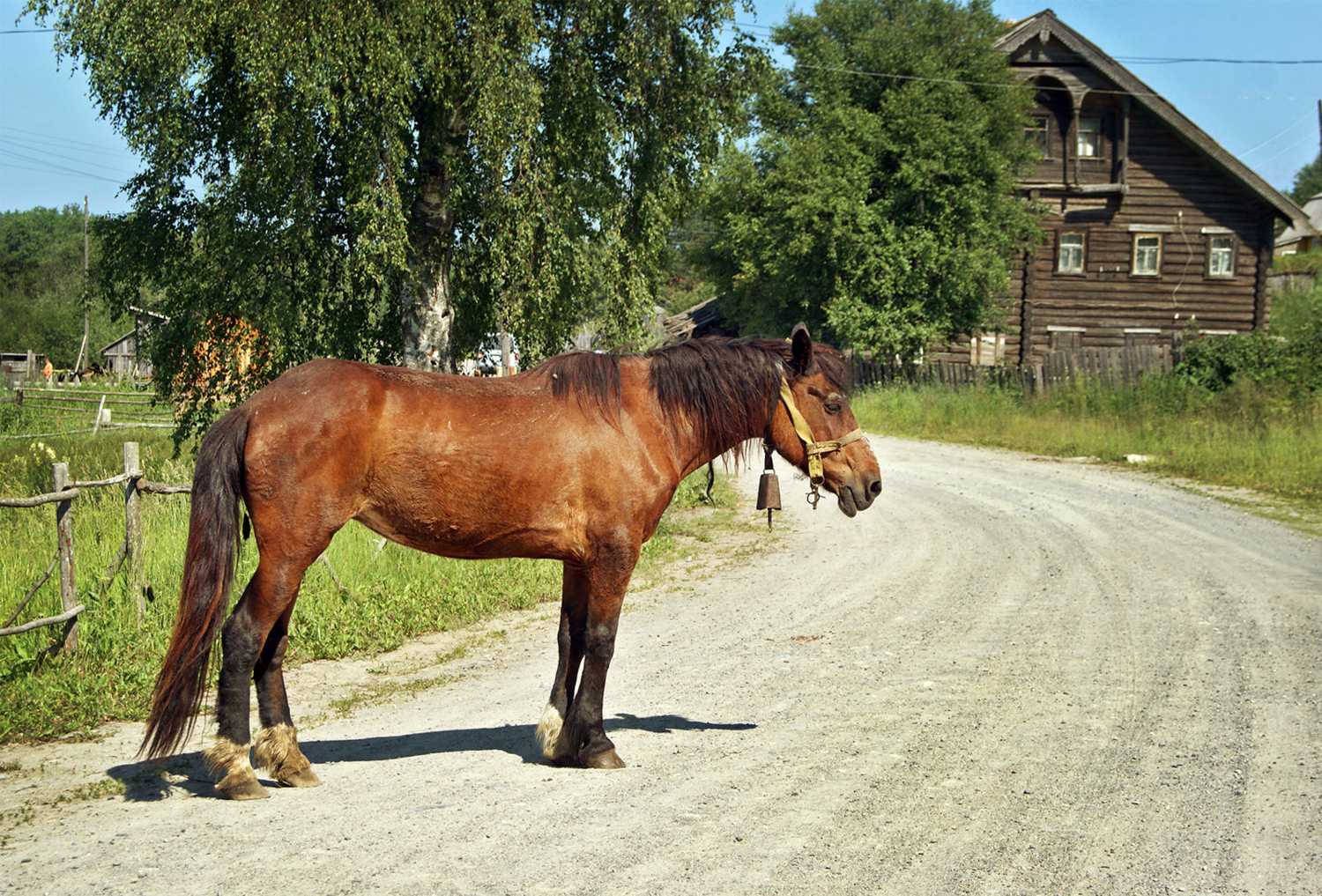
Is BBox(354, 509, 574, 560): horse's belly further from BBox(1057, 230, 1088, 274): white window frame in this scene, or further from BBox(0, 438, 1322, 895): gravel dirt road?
BBox(1057, 230, 1088, 274): white window frame

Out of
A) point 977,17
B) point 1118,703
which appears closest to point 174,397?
point 1118,703

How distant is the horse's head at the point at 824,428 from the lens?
5.23 m

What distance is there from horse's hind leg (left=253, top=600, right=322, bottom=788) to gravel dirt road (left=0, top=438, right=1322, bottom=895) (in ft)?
0.32

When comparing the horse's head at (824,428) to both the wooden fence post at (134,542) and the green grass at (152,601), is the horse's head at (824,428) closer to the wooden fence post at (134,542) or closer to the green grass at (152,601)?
the green grass at (152,601)

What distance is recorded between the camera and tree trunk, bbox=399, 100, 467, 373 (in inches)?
521

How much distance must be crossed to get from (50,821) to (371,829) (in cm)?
143

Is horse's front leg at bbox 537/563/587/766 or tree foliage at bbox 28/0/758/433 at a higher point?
tree foliage at bbox 28/0/758/433

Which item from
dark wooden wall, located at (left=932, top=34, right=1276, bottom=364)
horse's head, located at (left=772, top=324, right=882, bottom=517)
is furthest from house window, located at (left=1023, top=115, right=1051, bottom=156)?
horse's head, located at (left=772, top=324, right=882, bottom=517)

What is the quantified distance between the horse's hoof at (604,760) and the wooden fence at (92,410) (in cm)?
2550

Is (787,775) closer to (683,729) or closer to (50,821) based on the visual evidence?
(683,729)

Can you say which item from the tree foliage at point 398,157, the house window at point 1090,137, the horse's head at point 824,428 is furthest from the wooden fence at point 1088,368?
the horse's head at point 824,428

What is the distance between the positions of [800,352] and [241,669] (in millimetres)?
3175

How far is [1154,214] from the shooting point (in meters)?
31.9

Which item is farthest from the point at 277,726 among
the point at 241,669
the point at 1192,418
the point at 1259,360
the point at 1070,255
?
the point at 1070,255
